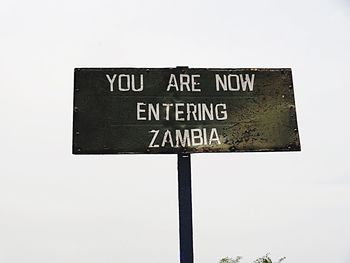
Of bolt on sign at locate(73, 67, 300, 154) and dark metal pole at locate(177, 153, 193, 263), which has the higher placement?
bolt on sign at locate(73, 67, 300, 154)

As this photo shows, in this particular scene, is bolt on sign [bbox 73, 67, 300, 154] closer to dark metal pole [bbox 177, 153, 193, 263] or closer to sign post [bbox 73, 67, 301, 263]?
sign post [bbox 73, 67, 301, 263]

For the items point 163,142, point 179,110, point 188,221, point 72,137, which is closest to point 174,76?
point 179,110

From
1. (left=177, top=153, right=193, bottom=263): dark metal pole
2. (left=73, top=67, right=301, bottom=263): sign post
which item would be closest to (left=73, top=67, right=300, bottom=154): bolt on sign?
(left=73, top=67, right=301, bottom=263): sign post

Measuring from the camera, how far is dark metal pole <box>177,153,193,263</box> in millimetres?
3721

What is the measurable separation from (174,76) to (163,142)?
677mm

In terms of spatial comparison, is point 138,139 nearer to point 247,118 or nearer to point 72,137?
point 72,137

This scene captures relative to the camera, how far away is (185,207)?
3.81 m

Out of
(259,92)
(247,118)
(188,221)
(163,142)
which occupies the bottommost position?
(188,221)

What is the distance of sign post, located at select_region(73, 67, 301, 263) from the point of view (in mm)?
3844

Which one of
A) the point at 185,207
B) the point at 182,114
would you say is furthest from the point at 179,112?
the point at 185,207

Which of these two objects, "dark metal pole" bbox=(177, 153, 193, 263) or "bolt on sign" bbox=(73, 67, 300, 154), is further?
"bolt on sign" bbox=(73, 67, 300, 154)

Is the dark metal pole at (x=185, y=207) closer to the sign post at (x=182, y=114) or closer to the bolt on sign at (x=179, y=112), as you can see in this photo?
the sign post at (x=182, y=114)

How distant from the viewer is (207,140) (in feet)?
12.8

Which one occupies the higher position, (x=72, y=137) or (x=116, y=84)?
(x=116, y=84)
